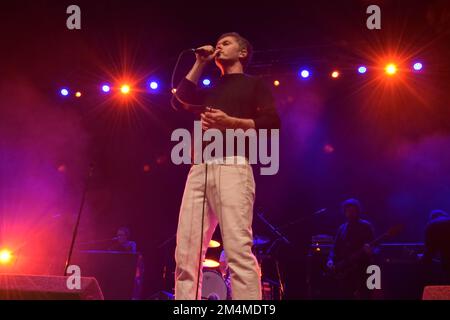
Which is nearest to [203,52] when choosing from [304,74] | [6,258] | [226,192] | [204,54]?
[204,54]

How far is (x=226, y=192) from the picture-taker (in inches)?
93.1

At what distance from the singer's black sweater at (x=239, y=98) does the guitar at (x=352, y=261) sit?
4.84 meters

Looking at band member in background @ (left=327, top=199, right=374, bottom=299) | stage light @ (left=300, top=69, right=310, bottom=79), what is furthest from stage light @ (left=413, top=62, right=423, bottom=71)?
band member in background @ (left=327, top=199, right=374, bottom=299)

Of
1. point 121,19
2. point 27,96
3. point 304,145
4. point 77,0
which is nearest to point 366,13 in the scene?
point 304,145

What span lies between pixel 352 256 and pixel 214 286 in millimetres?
2251

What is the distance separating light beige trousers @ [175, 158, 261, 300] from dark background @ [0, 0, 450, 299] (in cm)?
512

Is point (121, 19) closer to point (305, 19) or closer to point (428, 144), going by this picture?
point (305, 19)

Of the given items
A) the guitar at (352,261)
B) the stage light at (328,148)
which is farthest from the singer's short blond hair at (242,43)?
the stage light at (328,148)

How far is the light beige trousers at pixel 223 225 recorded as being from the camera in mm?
2232

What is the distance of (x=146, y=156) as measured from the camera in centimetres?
992

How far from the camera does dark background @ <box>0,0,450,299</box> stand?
7059 millimetres

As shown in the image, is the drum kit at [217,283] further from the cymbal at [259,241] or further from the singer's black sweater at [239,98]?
the singer's black sweater at [239,98]

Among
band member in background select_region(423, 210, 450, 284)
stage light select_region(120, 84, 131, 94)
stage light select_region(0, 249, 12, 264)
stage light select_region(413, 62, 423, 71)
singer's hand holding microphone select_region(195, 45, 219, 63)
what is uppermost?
stage light select_region(120, 84, 131, 94)

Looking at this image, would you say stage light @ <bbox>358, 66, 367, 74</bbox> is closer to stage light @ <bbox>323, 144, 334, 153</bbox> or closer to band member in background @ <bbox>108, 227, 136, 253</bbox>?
stage light @ <bbox>323, 144, 334, 153</bbox>
